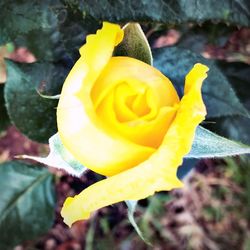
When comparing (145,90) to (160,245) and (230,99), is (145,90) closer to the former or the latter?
(230,99)

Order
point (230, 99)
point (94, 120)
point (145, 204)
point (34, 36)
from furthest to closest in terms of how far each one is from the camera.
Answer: point (145, 204) < point (34, 36) < point (230, 99) < point (94, 120)

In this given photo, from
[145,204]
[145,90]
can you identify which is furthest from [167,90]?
[145,204]

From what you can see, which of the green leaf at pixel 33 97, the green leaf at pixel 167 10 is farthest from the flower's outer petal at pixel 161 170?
the green leaf at pixel 33 97

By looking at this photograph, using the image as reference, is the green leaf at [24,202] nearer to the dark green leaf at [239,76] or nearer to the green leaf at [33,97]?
the green leaf at [33,97]

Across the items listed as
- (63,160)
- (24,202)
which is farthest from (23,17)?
(24,202)

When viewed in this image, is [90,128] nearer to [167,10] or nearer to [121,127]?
[121,127]

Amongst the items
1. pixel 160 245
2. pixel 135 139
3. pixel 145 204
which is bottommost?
pixel 160 245
